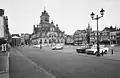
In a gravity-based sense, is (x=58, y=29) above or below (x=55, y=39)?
above

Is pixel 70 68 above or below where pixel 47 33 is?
below

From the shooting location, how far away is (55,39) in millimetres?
99000

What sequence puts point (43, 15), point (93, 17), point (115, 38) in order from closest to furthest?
point (93, 17)
point (115, 38)
point (43, 15)

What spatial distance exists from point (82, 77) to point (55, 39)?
92.4 m

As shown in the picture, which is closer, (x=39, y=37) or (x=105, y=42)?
(x=105, y=42)

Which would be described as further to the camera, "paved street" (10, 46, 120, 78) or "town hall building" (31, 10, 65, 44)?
"town hall building" (31, 10, 65, 44)

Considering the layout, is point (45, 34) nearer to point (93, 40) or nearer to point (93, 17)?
point (93, 40)

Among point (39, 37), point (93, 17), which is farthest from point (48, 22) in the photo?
point (93, 17)

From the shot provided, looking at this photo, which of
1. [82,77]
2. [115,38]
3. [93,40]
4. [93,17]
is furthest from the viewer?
[93,40]

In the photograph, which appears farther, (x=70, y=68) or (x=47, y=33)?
(x=47, y=33)

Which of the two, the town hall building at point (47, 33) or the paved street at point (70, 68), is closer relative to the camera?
the paved street at point (70, 68)

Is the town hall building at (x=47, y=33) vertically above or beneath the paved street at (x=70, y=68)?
above

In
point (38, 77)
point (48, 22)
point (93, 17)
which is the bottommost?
point (38, 77)

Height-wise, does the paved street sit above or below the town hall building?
below
